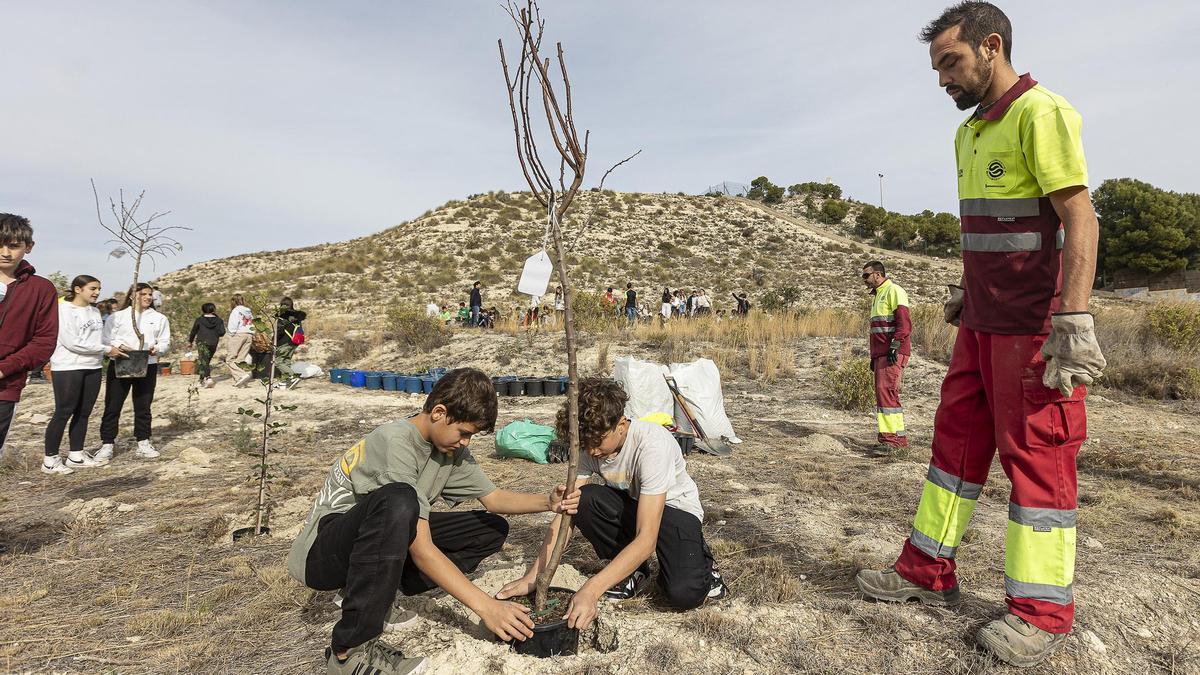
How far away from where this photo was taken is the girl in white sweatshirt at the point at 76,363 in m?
4.74

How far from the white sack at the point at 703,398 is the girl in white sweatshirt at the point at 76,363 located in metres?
4.85

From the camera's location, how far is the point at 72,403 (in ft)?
15.9

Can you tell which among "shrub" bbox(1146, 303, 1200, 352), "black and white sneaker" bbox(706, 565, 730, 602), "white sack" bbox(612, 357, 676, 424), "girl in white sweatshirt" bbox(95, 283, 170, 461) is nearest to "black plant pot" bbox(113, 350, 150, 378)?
"girl in white sweatshirt" bbox(95, 283, 170, 461)

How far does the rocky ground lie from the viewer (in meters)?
2.10

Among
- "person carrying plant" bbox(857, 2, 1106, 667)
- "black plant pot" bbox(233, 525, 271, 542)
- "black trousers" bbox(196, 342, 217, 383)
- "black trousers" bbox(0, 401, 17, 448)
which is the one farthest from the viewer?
"black trousers" bbox(196, 342, 217, 383)

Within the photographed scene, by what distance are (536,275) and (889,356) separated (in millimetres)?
4596

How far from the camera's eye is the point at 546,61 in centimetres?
204

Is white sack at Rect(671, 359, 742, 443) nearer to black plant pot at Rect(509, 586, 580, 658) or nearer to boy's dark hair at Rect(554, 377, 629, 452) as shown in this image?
boy's dark hair at Rect(554, 377, 629, 452)

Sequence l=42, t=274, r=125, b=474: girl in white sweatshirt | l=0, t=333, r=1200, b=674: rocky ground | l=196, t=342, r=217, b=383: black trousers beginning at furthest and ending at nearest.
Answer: l=196, t=342, r=217, b=383: black trousers
l=42, t=274, r=125, b=474: girl in white sweatshirt
l=0, t=333, r=1200, b=674: rocky ground

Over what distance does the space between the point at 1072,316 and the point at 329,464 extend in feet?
17.4

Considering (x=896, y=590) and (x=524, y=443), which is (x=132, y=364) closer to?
(x=524, y=443)

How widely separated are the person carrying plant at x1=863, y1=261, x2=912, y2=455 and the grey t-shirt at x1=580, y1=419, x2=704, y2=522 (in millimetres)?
3709

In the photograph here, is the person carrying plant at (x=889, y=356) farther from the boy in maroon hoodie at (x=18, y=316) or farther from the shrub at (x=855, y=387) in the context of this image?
the boy in maroon hoodie at (x=18, y=316)

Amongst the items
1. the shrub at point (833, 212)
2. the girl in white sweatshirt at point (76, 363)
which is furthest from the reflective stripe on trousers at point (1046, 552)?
the shrub at point (833, 212)
